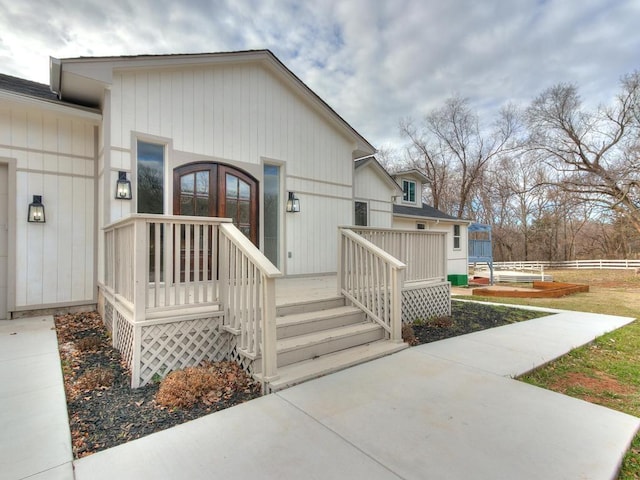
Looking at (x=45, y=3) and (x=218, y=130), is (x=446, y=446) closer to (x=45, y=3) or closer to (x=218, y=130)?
(x=218, y=130)

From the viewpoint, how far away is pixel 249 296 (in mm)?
3119

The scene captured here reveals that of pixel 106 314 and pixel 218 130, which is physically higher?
pixel 218 130

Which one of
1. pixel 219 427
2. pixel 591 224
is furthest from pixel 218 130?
pixel 591 224

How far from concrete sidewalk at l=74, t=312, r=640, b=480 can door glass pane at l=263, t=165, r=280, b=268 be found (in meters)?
3.78

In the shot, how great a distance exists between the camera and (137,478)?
1.81m

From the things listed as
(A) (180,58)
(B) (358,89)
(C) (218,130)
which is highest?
(B) (358,89)

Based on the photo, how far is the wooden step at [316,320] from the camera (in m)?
3.62

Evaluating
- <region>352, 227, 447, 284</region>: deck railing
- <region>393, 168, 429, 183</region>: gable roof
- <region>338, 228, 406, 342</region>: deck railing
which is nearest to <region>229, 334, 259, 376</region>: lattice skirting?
<region>338, 228, 406, 342</region>: deck railing

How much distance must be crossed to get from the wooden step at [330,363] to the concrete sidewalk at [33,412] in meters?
1.51

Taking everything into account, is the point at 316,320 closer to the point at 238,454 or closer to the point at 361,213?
the point at 238,454

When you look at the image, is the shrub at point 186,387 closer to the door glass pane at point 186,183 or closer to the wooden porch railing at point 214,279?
the wooden porch railing at point 214,279

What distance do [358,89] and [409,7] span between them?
740 centimetres

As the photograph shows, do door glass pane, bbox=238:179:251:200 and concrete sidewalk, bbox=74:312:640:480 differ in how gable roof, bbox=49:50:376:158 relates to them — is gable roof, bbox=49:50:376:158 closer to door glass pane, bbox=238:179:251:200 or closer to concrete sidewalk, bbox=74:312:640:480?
door glass pane, bbox=238:179:251:200

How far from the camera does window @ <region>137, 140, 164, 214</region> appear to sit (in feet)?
16.6
